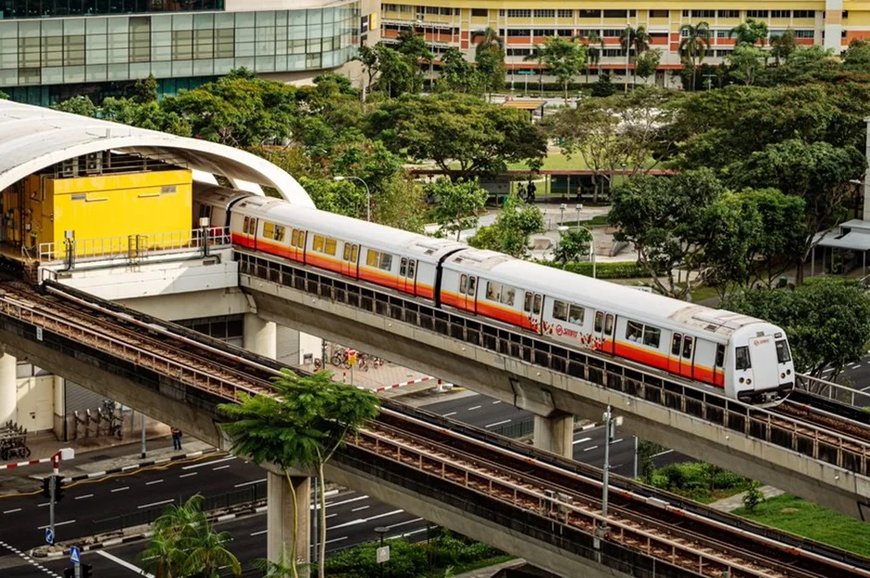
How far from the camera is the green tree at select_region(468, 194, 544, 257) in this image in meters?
120

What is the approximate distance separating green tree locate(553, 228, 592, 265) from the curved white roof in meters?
21.1

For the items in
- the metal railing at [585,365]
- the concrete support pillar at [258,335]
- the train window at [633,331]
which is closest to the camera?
the metal railing at [585,365]

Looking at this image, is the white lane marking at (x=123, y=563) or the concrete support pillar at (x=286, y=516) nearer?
the concrete support pillar at (x=286, y=516)

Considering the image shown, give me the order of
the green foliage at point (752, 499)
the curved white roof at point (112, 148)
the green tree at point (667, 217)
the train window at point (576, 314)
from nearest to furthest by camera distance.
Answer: the train window at point (576, 314)
the green foliage at point (752, 499)
the curved white roof at point (112, 148)
the green tree at point (667, 217)

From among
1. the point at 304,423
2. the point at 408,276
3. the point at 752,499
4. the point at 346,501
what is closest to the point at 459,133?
the point at 408,276

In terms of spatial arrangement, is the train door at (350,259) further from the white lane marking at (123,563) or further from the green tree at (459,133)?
the green tree at (459,133)

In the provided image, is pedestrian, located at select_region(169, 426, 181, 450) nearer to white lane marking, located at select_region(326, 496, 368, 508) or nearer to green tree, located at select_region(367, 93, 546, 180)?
white lane marking, located at select_region(326, 496, 368, 508)

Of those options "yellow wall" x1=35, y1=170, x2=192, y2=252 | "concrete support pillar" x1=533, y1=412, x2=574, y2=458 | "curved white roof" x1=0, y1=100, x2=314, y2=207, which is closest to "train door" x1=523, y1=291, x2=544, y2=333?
"concrete support pillar" x1=533, y1=412, x2=574, y2=458

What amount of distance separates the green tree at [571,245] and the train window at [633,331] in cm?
3997

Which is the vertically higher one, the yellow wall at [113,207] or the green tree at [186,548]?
the yellow wall at [113,207]

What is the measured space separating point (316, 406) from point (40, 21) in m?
112

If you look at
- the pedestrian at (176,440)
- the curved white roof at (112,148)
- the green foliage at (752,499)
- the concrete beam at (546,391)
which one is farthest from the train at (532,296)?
the green foliage at (752,499)

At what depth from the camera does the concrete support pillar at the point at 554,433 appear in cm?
8406

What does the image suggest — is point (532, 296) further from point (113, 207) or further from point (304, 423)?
point (113, 207)
